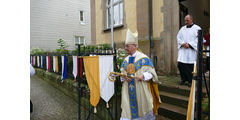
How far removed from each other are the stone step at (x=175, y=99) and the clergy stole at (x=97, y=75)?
1474 mm

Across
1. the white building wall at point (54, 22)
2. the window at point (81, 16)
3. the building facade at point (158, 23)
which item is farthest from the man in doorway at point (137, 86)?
the window at point (81, 16)

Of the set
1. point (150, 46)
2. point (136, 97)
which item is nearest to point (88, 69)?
point (136, 97)

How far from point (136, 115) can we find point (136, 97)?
0.29m

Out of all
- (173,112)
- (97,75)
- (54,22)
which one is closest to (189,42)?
(173,112)

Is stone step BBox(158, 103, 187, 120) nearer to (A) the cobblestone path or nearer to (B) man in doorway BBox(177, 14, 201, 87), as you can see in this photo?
(B) man in doorway BBox(177, 14, 201, 87)

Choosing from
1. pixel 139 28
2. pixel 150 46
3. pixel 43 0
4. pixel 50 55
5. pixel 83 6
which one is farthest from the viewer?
pixel 83 6

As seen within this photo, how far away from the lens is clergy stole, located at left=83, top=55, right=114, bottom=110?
270cm

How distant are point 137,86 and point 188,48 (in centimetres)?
204

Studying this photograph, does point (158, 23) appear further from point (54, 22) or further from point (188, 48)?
point (54, 22)

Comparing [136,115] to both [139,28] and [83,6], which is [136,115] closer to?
[139,28]

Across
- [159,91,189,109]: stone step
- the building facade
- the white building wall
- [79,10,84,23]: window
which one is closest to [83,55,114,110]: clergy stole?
[159,91,189,109]: stone step

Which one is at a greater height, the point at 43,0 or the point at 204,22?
the point at 43,0

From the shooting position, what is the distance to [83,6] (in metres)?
17.7

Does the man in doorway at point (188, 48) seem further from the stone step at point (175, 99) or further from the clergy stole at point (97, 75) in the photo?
the clergy stole at point (97, 75)
